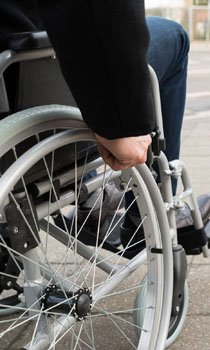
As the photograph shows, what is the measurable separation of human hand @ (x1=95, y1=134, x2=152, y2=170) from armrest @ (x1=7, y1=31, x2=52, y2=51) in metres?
0.27

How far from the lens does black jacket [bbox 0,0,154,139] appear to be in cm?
118

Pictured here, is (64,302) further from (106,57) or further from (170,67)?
(170,67)

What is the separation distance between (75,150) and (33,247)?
31cm

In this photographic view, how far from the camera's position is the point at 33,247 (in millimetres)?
1515

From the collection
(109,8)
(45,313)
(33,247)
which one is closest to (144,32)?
(109,8)

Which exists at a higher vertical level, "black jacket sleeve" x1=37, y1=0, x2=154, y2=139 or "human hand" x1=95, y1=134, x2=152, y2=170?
"black jacket sleeve" x1=37, y1=0, x2=154, y2=139

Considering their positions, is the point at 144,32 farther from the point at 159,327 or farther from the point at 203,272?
the point at 203,272

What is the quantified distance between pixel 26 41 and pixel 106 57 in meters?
0.27

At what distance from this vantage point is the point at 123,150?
4.47 feet

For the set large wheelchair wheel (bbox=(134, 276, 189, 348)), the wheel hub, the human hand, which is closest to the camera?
the human hand

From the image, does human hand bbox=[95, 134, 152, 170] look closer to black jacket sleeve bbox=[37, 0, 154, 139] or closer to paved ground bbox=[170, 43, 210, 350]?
black jacket sleeve bbox=[37, 0, 154, 139]

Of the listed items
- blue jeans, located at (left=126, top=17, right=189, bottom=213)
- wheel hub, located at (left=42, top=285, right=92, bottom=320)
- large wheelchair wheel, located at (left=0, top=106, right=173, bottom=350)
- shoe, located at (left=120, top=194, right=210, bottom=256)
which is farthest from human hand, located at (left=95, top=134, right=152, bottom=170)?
shoe, located at (left=120, top=194, right=210, bottom=256)

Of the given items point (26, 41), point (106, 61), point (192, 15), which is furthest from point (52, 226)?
point (192, 15)

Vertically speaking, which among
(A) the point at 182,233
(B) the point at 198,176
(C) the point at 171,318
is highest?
(A) the point at 182,233
